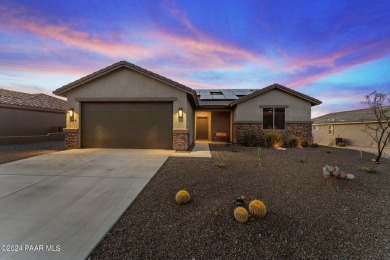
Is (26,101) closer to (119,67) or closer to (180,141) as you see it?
(119,67)

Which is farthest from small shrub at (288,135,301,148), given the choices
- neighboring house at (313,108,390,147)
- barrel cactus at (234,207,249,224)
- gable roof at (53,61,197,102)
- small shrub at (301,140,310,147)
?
barrel cactus at (234,207,249,224)

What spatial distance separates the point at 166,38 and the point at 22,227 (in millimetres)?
10897

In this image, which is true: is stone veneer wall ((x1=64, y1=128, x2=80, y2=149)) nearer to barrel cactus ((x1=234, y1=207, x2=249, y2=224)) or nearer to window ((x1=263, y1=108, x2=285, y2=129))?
barrel cactus ((x1=234, y1=207, x2=249, y2=224))

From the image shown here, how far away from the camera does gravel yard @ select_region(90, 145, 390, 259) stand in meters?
2.60

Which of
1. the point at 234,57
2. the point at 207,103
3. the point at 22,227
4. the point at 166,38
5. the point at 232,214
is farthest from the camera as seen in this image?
the point at 207,103

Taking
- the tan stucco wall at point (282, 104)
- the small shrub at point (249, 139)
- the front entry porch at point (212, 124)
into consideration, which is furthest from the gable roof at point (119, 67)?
the front entry porch at point (212, 124)

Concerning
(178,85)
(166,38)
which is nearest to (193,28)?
(166,38)

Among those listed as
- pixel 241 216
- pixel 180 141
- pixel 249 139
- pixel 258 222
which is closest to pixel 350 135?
pixel 249 139

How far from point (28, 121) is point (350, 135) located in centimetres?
3272

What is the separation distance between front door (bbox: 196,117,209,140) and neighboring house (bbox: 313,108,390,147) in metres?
15.3

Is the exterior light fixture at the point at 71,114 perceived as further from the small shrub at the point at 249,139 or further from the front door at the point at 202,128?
the small shrub at the point at 249,139

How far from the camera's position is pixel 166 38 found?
436 inches

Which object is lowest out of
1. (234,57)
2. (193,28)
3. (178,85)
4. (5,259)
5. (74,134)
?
(5,259)

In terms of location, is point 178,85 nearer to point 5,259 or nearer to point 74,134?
point 74,134
